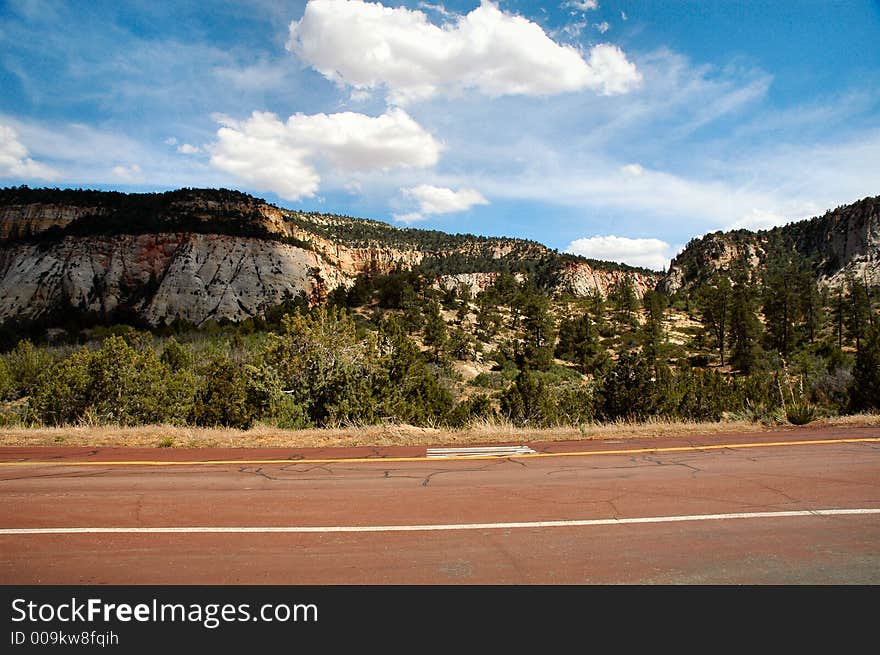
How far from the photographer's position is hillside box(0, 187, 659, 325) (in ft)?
244

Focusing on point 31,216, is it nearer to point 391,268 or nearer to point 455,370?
point 391,268

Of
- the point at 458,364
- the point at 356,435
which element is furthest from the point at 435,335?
the point at 356,435

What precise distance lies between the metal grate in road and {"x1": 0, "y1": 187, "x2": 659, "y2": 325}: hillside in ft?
232

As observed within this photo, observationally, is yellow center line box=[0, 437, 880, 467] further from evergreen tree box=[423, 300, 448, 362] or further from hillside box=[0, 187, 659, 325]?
hillside box=[0, 187, 659, 325]

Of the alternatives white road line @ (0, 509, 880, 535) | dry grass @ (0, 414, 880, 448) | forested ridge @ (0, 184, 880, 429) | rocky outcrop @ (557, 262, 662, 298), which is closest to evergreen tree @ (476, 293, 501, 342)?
forested ridge @ (0, 184, 880, 429)

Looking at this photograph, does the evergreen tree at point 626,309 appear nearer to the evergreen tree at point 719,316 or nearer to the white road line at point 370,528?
the evergreen tree at point 719,316

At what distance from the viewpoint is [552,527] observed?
480 cm

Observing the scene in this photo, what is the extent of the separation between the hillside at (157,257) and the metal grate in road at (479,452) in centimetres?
7062

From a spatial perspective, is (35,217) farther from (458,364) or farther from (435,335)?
(458,364)

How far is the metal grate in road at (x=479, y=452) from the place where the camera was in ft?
27.7

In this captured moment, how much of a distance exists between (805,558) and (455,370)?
4231 cm

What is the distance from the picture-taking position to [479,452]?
8.80 metres

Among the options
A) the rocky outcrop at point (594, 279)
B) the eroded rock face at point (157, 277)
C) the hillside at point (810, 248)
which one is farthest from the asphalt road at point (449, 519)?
the hillside at point (810, 248)
